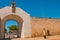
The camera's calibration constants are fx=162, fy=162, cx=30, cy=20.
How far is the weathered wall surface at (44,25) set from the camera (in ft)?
65.1

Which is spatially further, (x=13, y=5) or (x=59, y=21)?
(x=59, y=21)

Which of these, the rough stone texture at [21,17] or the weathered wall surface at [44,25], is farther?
the weathered wall surface at [44,25]

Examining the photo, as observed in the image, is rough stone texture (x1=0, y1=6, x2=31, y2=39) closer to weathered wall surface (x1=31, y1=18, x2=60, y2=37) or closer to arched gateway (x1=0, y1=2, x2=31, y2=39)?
arched gateway (x1=0, y1=2, x2=31, y2=39)

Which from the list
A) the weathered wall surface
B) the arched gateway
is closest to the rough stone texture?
the arched gateway

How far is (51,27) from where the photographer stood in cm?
2084

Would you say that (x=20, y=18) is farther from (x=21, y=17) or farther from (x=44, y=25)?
(x=44, y=25)

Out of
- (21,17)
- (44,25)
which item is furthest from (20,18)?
(44,25)

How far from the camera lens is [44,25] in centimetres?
2039

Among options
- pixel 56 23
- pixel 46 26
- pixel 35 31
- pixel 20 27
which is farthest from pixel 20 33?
pixel 56 23

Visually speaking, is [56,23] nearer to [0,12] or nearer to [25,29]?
[25,29]

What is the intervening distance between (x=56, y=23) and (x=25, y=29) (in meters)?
4.68

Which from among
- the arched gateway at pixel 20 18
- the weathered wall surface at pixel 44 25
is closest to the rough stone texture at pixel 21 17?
the arched gateway at pixel 20 18

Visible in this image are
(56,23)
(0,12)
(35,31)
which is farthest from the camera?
(56,23)

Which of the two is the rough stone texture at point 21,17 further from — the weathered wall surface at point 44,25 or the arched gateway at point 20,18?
the weathered wall surface at point 44,25
